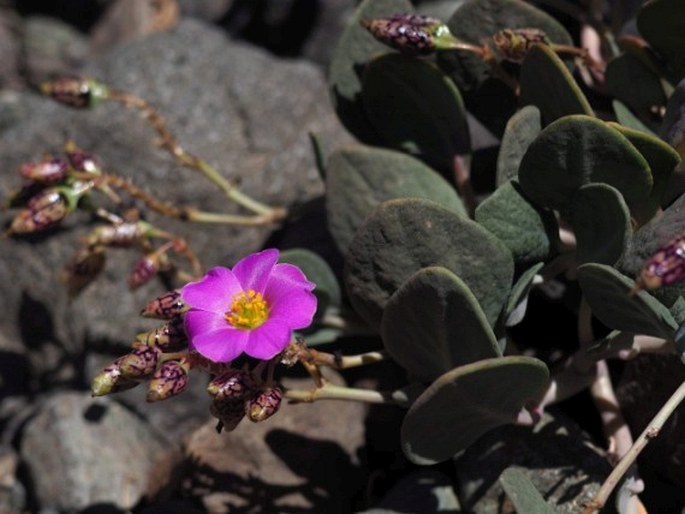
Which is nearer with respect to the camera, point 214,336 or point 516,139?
point 214,336

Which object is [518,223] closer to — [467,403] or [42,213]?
[467,403]

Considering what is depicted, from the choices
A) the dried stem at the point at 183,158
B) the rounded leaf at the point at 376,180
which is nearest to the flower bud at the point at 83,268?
the dried stem at the point at 183,158

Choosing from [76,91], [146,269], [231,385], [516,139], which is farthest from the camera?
[76,91]

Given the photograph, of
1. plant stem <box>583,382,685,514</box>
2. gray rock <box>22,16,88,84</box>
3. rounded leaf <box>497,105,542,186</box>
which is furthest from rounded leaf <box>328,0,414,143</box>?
gray rock <box>22,16,88,84</box>

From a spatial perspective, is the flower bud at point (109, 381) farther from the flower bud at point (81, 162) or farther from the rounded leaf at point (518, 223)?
the flower bud at point (81, 162)

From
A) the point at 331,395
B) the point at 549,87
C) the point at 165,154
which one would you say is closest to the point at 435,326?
the point at 331,395

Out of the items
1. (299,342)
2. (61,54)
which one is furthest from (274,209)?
(61,54)

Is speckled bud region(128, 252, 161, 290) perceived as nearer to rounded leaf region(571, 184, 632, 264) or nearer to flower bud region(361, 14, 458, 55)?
flower bud region(361, 14, 458, 55)

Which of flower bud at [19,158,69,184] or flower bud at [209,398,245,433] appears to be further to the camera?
flower bud at [19,158,69,184]
